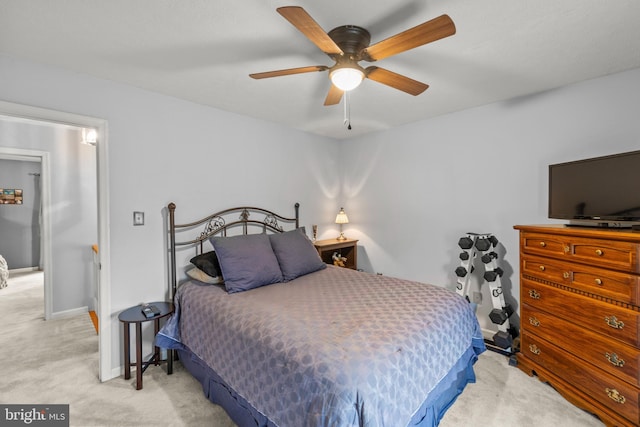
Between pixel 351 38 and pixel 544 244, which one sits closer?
pixel 351 38

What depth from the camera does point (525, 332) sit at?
2.47 metres

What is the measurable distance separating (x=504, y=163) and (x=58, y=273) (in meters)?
5.52

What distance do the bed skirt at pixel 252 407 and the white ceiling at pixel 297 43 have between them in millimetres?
2128

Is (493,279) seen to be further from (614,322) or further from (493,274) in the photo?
(614,322)

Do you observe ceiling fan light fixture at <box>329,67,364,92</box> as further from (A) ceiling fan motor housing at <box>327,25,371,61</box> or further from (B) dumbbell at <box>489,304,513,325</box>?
(B) dumbbell at <box>489,304,513,325</box>

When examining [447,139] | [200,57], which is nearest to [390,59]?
[200,57]

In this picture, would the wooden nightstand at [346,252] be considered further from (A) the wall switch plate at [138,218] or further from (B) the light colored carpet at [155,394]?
(A) the wall switch plate at [138,218]

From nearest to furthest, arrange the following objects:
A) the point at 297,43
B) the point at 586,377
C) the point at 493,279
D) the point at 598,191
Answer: the point at 297,43 < the point at 586,377 < the point at 598,191 < the point at 493,279

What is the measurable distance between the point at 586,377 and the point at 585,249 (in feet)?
2.86

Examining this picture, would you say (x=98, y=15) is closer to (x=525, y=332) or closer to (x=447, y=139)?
(x=447, y=139)

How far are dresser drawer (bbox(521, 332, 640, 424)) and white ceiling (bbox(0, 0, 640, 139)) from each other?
216cm

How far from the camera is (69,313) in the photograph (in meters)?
3.83

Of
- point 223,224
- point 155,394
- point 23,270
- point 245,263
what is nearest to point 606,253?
point 245,263

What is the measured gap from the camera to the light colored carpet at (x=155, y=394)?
191cm
